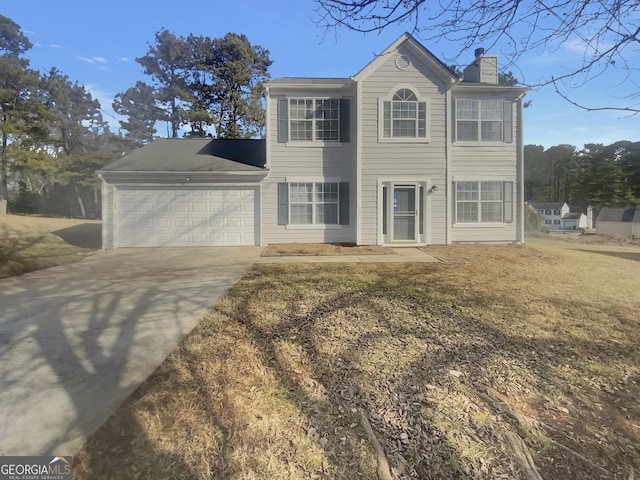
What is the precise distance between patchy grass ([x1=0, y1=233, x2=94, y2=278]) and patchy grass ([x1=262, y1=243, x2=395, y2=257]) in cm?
533

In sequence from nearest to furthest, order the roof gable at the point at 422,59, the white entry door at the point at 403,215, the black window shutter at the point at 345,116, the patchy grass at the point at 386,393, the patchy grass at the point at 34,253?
the patchy grass at the point at 386,393, the patchy grass at the point at 34,253, the roof gable at the point at 422,59, the white entry door at the point at 403,215, the black window shutter at the point at 345,116

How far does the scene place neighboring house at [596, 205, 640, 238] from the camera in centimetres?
4353

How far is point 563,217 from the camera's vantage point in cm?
6431

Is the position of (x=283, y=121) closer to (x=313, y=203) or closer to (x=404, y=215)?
(x=313, y=203)

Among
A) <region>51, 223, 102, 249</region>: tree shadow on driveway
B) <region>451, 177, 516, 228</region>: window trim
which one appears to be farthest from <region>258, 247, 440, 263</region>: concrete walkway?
<region>51, 223, 102, 249</region>: tree shadow on driveway

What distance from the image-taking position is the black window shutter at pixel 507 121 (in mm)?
12609

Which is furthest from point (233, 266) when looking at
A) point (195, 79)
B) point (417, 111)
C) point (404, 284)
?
point (195, 79)

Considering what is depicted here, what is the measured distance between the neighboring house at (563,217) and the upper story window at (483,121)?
58.0 meters

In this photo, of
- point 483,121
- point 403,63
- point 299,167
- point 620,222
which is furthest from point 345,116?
point 620,222

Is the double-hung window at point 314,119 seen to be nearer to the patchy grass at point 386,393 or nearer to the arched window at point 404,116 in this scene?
the arched window at point 404,116

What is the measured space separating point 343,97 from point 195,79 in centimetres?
2194

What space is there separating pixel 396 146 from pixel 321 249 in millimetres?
4204

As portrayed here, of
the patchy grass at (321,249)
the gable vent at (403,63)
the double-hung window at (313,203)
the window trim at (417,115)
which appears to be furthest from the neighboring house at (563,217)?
the patchy grass at (321,249)

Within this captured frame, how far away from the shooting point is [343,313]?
4891mm
